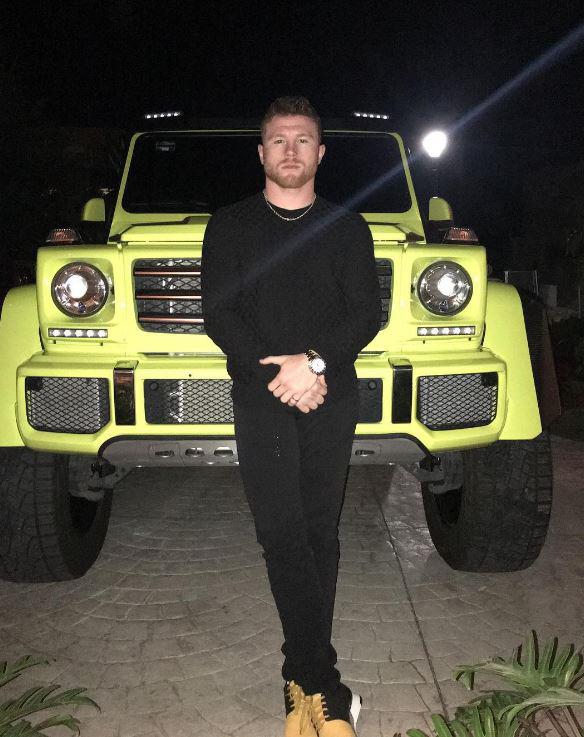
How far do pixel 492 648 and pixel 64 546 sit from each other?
184 cm

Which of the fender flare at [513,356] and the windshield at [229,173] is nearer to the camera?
the fender flare at [513,356]

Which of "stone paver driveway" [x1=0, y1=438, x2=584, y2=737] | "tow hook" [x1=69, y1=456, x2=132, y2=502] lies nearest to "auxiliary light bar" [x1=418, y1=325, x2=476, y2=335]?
"stone paver driveway" [x1=0, y1=438, x2=584, y2=737]

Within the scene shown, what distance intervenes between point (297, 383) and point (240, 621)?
1345 millimetres

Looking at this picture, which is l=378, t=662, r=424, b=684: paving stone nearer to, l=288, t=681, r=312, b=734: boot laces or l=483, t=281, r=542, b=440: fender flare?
l=288, t=681, r=312, b=734: boot laces

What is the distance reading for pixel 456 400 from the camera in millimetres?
2758

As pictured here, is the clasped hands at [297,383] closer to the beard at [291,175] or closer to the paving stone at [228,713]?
the beard at [291,175]

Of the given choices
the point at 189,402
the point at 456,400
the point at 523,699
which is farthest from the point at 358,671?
the point at 189,402

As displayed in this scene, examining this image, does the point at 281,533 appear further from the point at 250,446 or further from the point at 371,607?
the point at 371,607

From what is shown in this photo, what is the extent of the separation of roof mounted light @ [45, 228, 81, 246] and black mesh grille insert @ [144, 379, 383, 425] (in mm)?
842

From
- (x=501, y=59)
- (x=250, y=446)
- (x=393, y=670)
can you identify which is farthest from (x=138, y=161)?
(x=501, y=59)

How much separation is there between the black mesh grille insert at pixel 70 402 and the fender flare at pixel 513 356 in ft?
5.13

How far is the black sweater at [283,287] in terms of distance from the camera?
2.18 metres

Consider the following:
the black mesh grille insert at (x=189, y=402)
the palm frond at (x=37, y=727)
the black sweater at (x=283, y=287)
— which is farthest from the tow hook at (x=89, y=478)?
the black sweater at (x=283, y=287)

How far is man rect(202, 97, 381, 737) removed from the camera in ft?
7.11
